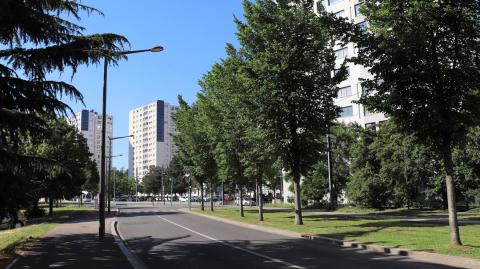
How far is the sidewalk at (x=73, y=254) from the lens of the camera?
12.6 meters

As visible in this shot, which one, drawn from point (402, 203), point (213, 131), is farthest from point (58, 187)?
point (402, 203)

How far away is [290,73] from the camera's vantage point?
24.5 metres

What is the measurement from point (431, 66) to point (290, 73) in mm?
10526

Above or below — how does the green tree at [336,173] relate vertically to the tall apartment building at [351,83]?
below

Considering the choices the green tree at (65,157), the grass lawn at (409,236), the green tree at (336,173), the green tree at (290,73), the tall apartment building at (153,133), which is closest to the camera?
the grass lawn at (409,236)

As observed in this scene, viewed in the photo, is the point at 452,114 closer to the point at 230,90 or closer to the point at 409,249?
the point at 409,249

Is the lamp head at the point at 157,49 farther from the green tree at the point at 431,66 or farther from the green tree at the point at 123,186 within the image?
the green tree at the point at 123,186

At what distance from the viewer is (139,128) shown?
178 meters

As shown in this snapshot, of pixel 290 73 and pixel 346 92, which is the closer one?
pixel 290 73

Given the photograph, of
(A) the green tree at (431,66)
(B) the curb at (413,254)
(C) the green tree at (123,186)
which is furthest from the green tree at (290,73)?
(C) the green tree at (123,186)

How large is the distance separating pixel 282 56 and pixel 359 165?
22.8 metres

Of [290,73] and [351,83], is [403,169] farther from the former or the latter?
[351,83]

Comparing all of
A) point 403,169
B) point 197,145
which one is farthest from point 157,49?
point 403,169

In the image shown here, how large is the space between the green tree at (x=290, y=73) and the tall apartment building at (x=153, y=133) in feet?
460
